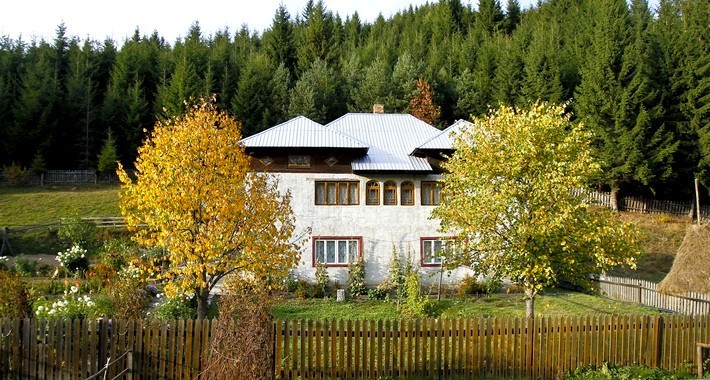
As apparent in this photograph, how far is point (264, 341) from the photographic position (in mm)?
8977

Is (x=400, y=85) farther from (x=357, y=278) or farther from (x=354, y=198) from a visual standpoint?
(x=357, y=278)

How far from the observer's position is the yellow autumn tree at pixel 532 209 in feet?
49.4

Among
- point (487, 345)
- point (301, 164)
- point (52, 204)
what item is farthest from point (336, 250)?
point (52, 204)

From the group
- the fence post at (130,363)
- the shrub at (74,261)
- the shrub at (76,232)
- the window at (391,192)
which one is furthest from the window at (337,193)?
the fence post at (130,363)

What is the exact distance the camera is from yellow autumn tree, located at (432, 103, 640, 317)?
49.4 feet

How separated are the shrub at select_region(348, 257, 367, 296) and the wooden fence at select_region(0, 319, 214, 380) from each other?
1383cm

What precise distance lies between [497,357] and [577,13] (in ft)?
254

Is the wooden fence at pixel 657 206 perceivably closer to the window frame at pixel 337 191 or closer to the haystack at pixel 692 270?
the haystack at pixel 692 270

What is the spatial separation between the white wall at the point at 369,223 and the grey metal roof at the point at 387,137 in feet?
2.05

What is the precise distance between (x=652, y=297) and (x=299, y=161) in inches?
657

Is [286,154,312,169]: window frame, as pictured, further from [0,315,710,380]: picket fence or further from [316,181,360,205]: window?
[0,315,710,380]: picket fence

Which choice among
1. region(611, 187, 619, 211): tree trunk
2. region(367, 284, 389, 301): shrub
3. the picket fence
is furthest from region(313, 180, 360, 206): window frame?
region(611, 187, 619, 211): tree trunk

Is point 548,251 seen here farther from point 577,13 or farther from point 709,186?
point 577,13

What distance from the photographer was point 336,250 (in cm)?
2548
